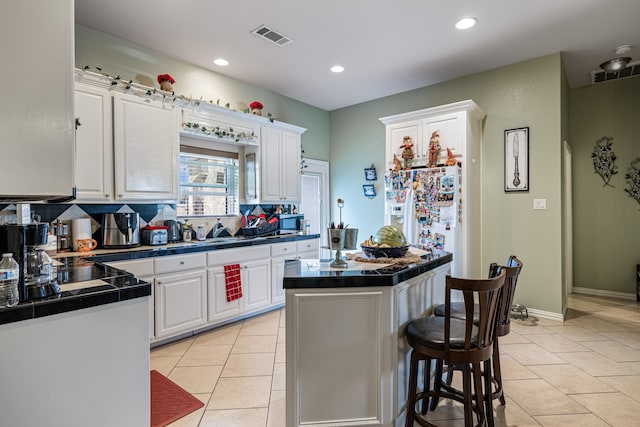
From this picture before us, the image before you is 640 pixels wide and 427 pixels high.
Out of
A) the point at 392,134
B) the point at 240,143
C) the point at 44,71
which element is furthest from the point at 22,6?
the point at 392,134

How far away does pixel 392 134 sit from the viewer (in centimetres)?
466

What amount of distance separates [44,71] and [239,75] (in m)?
3.34

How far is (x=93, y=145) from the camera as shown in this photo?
296 centimetres

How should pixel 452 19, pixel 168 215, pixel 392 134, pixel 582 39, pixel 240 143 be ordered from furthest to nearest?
pixel 392 134
pixel 240 143
pixel 168 215
pixel 582 39
pixel 452 19

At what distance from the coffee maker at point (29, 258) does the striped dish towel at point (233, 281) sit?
2129mm

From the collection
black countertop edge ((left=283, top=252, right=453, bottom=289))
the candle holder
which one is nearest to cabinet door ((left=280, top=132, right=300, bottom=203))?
the candle holder

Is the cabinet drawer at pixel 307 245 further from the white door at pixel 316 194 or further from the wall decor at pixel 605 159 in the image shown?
the wall decor at pixel 605 159

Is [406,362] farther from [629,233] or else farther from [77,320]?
[629,233]

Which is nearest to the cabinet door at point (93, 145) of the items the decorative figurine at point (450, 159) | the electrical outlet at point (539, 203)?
the decorative figurine at point (450, 159)

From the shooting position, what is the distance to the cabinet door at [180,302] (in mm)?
3104

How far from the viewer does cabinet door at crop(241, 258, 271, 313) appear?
12.7 feet

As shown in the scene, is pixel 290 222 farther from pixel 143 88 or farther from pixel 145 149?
pixel 143 88

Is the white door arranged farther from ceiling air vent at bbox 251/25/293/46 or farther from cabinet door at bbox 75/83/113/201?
cabinet door at bbox 75/83/113/201

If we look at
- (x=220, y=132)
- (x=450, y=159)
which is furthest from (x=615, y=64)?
(x=220, y=132)
